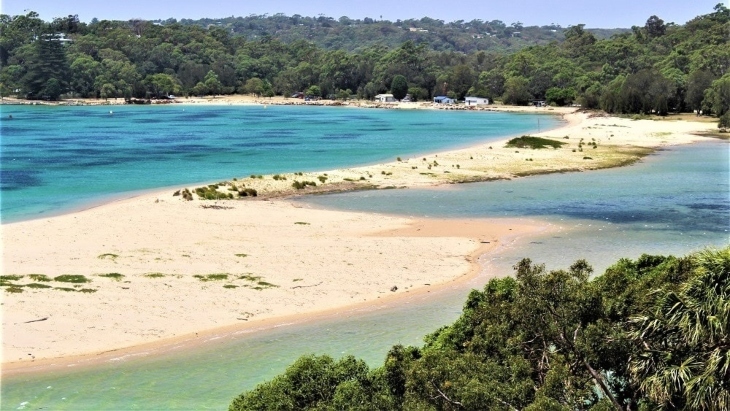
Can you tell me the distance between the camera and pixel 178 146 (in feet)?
248

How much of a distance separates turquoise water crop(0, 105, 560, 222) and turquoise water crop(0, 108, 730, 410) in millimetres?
9613

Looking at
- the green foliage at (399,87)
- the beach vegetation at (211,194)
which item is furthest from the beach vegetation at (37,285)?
the green foliage at (399,87)

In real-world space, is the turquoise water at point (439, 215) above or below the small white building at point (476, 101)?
below

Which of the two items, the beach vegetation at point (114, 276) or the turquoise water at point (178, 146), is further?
the turquoise water at point (178, 146)

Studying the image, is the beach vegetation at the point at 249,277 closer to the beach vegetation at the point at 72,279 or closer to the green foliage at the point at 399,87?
the beach vegetation at the point at 72,279

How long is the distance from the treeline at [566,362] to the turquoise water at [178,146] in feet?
91.9

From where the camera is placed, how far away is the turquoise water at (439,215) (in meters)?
16.5

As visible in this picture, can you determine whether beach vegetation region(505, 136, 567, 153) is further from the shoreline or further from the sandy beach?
the shoreline

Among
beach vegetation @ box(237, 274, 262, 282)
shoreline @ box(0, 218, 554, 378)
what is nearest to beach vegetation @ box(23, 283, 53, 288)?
shoreline @ box(0, 218, 554, 378)

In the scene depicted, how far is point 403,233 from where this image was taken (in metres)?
31.8

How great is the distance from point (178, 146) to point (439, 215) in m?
44.1

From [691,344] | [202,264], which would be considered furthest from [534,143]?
[691,344]

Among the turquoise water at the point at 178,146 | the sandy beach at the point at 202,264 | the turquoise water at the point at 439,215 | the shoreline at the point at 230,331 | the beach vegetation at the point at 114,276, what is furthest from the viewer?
the turquoise water at the point at 178,146

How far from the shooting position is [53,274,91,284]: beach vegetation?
74.9 ft
